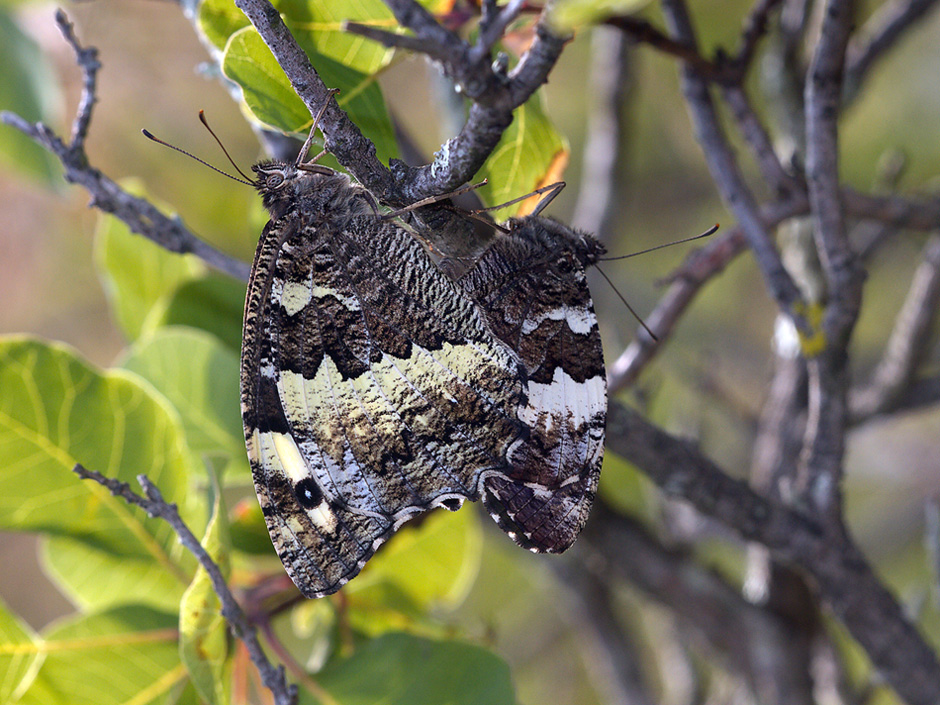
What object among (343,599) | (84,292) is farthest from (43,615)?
(343,599)

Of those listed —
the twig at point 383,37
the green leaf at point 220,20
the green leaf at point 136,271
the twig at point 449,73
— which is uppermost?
the green leaf at point 220,20

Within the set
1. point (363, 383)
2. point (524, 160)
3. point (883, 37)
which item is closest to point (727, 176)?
point (524, 160)

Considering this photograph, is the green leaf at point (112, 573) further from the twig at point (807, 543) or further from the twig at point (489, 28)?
the twig at point (489, 28)

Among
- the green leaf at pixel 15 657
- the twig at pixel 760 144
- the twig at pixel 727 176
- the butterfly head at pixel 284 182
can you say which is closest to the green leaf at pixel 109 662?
the green leaf at pixel 15 657

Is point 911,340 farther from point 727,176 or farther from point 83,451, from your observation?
point 83,451

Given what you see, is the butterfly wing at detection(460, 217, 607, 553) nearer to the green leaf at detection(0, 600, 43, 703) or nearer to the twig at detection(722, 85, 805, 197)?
the twig at detection(722, 85, 805, 197)

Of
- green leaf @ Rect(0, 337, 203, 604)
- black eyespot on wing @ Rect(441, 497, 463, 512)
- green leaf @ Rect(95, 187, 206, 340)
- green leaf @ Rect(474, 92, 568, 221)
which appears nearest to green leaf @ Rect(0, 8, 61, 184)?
green leaf @ Rect(95, 187, 206, 340)

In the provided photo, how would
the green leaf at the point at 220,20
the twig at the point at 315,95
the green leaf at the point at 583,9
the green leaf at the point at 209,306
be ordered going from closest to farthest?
the green leaf at the point at 583,9
the twig at the point at 315,95
the green leaf at the point at 220,20
the green leaf at the point at 209,306

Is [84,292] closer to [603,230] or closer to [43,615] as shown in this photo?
[43,615]
